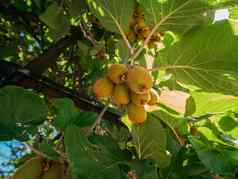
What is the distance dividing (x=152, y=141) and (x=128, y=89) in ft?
0.64

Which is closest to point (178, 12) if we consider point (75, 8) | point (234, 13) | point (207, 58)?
point (207, 58)

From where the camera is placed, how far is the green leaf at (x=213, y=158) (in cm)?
113

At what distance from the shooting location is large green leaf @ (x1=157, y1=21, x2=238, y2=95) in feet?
4.15

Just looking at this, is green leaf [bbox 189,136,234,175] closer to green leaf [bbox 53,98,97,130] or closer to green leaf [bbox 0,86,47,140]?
green leaf [bbox 53,98,97,130]

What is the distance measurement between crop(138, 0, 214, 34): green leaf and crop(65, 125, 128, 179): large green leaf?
396 mm

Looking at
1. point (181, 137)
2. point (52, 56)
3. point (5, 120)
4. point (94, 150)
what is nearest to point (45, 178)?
point (94, 150)

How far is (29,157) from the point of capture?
132 cm

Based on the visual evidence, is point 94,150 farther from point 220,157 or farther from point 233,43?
point 233,43

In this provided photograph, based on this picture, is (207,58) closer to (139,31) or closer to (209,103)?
(209,103)

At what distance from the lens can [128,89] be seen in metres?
1.21

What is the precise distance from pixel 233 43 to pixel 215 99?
0.19 metres

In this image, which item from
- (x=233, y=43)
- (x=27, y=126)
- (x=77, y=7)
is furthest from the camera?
(x=77, y=7)

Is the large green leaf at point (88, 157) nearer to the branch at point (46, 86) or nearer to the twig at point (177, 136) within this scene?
the twig at point (177, 136)

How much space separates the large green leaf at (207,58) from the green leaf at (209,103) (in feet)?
0.07
